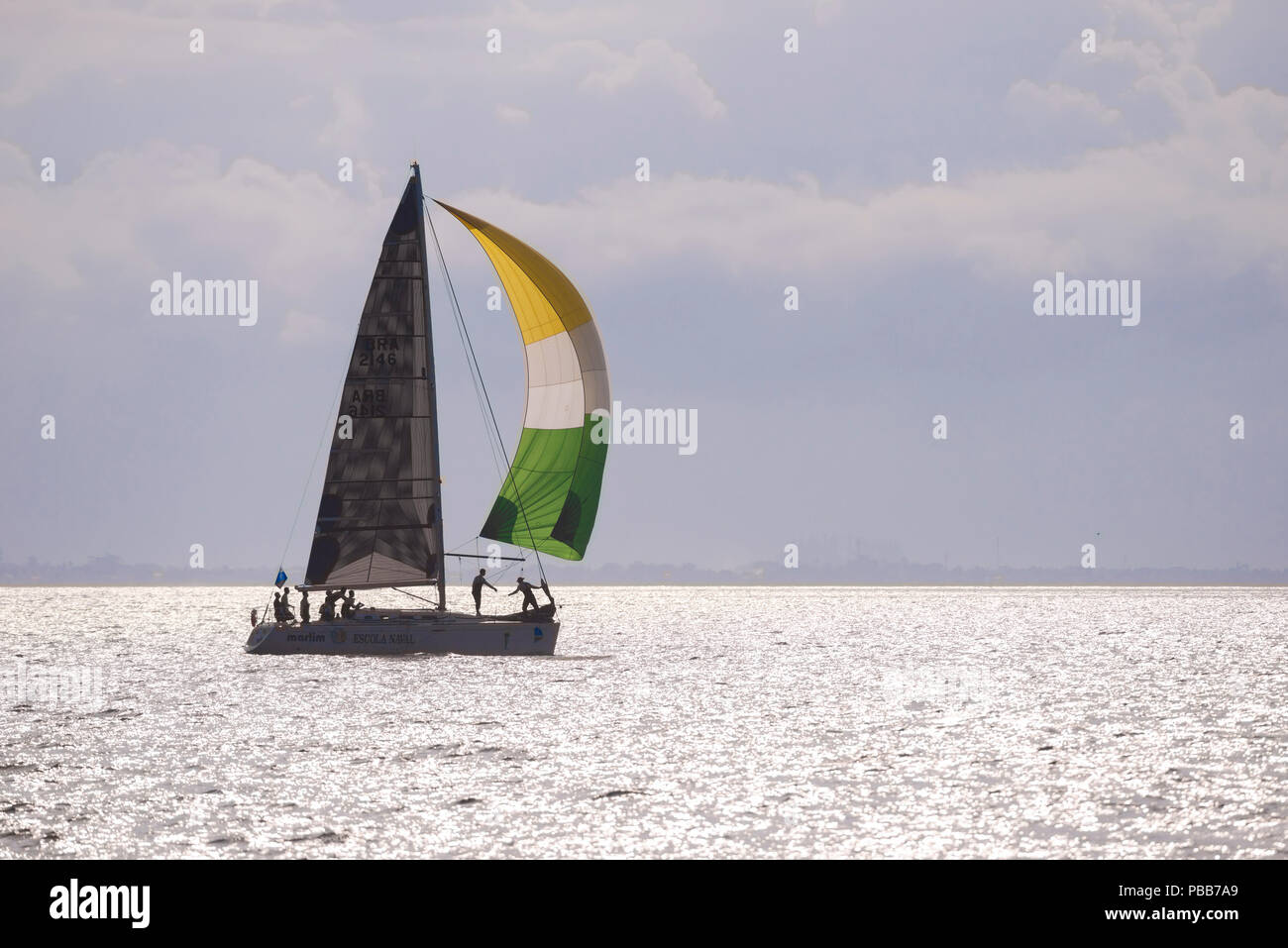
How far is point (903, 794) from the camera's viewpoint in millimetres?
21969

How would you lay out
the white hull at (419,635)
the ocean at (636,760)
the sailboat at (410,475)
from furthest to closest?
the sailboat at (410,475) → the white hull at (419,635) → the ocean at (636,760)

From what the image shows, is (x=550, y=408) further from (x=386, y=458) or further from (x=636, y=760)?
(x=636, y=760)

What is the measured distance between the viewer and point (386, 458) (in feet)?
141

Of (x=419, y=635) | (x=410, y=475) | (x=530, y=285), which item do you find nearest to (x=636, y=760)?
(x=419, y=635)

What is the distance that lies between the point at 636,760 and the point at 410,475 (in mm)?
19184

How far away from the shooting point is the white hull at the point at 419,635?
40.7 meters

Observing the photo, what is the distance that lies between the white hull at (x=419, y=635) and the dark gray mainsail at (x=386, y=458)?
158 cm

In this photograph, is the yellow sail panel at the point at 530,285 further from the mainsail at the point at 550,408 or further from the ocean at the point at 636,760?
the ocean at the point at 636,760

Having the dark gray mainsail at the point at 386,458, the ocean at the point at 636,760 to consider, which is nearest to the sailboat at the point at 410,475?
the dark gray mainsail at the point at 386,458

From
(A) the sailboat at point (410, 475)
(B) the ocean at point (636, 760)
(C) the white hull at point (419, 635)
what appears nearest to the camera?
(B) the ocean at point (636, 760)

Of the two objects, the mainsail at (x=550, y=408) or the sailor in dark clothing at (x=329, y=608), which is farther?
the mainsail at (x=550, y=408)
